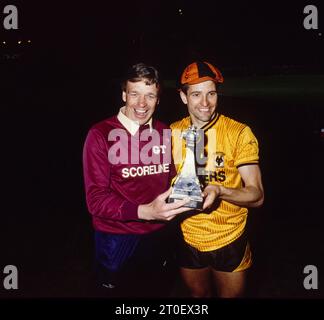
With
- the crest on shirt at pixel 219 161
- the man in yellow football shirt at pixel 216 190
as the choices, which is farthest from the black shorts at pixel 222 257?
the crest on shirt at pixel 219 161

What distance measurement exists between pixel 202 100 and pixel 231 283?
1.16m

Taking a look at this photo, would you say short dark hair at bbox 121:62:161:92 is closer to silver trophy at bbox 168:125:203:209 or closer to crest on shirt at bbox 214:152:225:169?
silver trophy at bbox 168:125:203:209

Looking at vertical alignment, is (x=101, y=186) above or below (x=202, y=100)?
below

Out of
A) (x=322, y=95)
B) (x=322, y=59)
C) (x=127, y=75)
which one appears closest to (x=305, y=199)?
(x=127, y=75)

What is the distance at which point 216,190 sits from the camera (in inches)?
91.3

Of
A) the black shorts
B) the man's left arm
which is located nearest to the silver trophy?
the man's left arm

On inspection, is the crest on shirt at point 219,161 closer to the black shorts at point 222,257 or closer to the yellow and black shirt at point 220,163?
the yellow and black shirt at point 220,163

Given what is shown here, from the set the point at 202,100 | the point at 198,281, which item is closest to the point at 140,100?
the point at 202,100

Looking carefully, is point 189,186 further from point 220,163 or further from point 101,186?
point 101,186

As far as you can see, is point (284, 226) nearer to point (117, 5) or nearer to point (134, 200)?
point (134, 200)

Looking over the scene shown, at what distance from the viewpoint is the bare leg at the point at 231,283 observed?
267 centimetres

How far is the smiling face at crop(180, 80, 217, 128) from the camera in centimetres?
240

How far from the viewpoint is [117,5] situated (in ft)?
70.4

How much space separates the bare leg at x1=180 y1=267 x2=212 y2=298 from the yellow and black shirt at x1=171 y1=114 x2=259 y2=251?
0.21 meters
